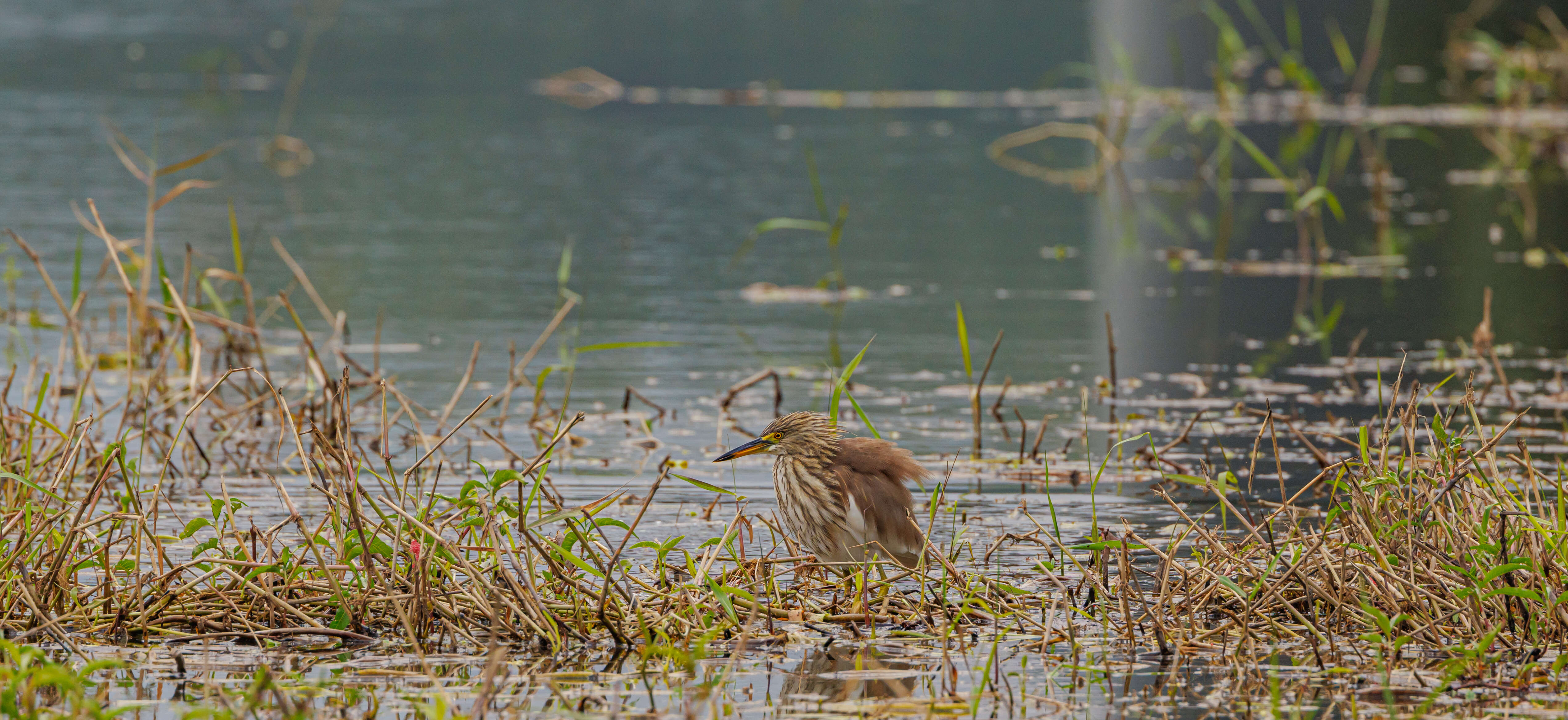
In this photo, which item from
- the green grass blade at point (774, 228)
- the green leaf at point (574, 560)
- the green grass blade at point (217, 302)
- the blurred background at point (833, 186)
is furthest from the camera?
the blurred background at point (833, 186)

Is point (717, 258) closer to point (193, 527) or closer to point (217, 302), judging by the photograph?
point (217, 302)

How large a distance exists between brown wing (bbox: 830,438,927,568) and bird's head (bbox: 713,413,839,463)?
0.05m

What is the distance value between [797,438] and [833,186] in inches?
462

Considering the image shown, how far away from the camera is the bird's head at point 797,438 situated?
220 inches

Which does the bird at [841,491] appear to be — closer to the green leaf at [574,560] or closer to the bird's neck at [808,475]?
the bird's neck at [808,475]

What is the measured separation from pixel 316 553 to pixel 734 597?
114 cm

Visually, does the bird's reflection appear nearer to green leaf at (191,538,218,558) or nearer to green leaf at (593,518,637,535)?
green leaf at (593,518,637,535)

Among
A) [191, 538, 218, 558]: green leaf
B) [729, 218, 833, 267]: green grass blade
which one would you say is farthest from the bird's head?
[729, 218, 833, 267]: green grass blade

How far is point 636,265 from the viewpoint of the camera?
509 inches

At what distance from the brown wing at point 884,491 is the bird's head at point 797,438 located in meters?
0.05

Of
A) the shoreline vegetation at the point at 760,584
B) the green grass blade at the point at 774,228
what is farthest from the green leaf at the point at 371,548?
the green grass blade at the point at 774,228

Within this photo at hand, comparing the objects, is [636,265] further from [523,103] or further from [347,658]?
[523,103]

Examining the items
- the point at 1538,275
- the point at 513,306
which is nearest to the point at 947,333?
the point at 513,306

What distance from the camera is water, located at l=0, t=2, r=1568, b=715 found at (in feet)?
24.0
